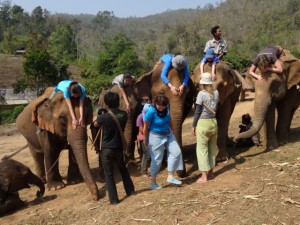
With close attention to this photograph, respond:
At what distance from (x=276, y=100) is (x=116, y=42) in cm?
3632

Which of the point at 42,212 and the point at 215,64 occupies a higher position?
the point at 215,64

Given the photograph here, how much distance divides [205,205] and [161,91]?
8.78ft

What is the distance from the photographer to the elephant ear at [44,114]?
26.8 ft

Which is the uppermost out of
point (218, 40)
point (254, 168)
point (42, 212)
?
point (218, 40)

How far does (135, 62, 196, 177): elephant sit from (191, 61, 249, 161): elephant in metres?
0.45

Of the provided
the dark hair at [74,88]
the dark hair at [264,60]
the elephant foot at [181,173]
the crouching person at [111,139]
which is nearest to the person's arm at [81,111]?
the dark hair at [74,88]

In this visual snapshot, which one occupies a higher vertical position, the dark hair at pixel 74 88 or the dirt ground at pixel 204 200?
the dark hair at pixel 74 88

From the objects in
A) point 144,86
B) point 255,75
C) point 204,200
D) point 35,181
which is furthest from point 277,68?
point 35,181

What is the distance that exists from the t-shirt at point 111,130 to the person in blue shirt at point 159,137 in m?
0.43

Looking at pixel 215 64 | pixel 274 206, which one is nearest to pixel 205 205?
pixel 274 206

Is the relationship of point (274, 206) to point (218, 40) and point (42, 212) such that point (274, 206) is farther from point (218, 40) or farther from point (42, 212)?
point (218, 40)

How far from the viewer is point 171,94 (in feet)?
25.3

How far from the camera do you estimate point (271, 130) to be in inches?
336

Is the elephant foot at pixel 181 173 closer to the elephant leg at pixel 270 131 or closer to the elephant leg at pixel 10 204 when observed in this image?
the elephant leg at pixel 270 131
